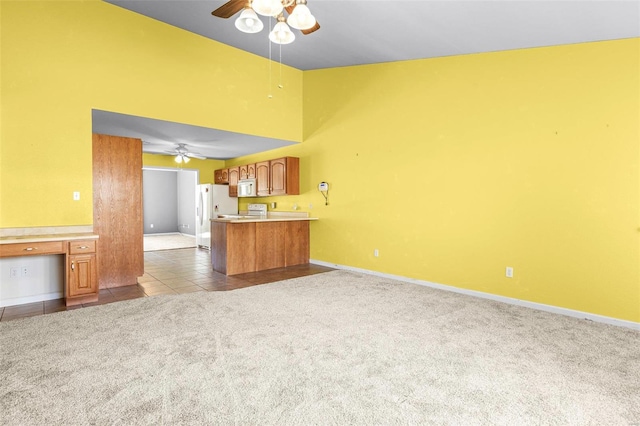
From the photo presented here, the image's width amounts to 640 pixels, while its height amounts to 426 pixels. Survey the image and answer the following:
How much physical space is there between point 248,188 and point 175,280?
120 inches

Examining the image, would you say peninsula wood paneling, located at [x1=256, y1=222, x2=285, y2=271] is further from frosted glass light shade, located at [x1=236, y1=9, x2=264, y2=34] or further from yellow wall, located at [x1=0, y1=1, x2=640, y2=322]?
frosted glass light shade, located at [x1=236, y1=9, x2=264, y2=34]

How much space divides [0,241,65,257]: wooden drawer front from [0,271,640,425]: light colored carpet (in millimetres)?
698

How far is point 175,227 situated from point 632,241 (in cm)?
1212

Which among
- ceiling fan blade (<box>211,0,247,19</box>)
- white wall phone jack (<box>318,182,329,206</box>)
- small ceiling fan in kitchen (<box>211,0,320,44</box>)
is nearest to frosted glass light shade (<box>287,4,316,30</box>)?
small ceiling fan in kitchen (<box>211,0,320,44</box>)

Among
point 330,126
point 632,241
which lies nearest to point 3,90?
point 330,126

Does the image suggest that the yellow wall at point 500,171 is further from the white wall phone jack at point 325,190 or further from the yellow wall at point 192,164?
the yellow wall at point 192,164

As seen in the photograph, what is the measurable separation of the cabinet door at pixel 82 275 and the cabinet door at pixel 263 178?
11.9 feet

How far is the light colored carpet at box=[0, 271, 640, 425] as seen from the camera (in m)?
1.83

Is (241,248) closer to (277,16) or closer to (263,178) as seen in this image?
(263,178)

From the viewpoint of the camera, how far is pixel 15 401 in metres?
1.91

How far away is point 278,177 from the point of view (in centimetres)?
659

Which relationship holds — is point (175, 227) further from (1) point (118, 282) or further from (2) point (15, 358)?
(2) point (15, 358)

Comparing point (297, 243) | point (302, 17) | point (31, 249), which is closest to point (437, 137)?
point (302, 17)

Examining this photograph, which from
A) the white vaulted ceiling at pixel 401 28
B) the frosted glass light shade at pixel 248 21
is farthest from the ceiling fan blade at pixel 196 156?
the frosted glass light shade at pixel 248 21
